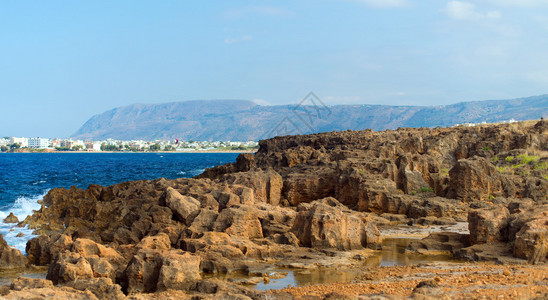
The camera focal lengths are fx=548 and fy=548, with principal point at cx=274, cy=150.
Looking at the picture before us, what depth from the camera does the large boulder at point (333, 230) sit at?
1872 cm

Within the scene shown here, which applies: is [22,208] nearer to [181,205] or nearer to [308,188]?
[308,188]

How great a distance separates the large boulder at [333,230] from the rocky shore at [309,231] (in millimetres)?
39

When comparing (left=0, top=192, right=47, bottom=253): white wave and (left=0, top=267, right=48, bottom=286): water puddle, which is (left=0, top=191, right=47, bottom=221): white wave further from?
(left=0, top=267, right=48, bottom=286): water puddle

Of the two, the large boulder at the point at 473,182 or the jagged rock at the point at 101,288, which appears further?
the large boulder at the point at 473,182

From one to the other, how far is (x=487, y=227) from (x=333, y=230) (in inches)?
201

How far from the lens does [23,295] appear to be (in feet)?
32.7

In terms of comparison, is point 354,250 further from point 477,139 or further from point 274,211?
point 477,139

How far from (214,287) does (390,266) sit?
689cm

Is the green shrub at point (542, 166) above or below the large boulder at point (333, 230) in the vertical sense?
above

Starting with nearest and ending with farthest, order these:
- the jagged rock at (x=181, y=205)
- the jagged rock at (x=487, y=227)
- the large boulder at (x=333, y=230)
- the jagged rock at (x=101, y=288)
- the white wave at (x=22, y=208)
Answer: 1. the jagged rock at (x=101, y=288)
2. the jagged rock at (x=487, y=227)
3. the large boulder at (x=333, y=230)
4. the jagged rock at (x=181, y=205)
5. the white wave at (x=22, y=208)

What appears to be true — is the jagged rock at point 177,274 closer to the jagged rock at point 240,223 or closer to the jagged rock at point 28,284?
the jagged rock at point 28,284

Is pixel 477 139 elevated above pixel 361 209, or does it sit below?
above

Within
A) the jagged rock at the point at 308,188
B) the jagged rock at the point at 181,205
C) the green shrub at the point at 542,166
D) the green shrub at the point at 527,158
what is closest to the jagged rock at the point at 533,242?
the jagged rock at the point at 181,205

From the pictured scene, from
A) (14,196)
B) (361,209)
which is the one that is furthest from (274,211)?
(14,196)
